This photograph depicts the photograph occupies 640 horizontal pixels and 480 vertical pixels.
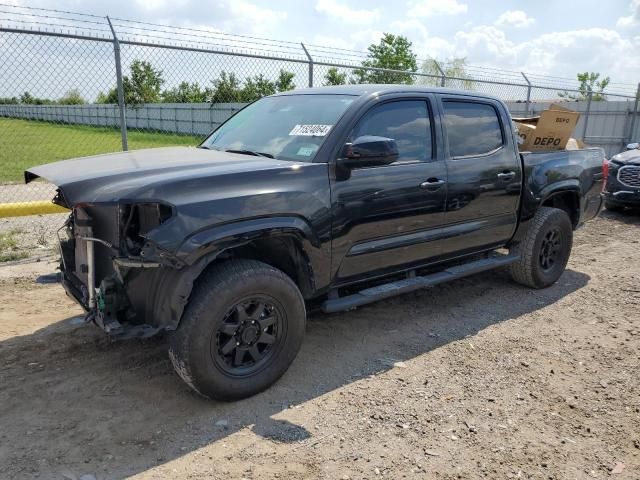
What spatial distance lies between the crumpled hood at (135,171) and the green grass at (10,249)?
8.74 feet

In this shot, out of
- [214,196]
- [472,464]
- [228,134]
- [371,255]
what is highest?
[228,134]

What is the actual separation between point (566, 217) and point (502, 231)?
1004mm

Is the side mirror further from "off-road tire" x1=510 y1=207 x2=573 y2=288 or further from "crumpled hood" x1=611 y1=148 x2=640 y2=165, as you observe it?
Answer: "crumpled hood" x1=611 y1=148 x2=640 y2=165

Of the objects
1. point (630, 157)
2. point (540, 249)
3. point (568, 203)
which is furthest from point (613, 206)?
point (540, 249)

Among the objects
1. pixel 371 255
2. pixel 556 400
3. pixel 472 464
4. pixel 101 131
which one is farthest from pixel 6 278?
pixel 101 131

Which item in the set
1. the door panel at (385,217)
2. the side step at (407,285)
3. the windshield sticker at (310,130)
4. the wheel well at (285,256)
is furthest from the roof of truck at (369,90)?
the side step at (407,285)

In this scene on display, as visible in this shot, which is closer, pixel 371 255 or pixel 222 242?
pixel 222 242

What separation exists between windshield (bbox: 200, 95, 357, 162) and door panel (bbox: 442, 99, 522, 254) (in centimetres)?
107

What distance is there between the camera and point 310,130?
12.5 ft

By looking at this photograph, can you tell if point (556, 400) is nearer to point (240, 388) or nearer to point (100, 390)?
point (240, 388)

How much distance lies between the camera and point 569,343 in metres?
4.36

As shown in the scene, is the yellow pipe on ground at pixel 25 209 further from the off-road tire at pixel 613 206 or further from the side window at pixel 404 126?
the off-road tire at pixel 613 206

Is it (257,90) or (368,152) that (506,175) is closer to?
(368,152)

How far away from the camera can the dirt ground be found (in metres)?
2.82
